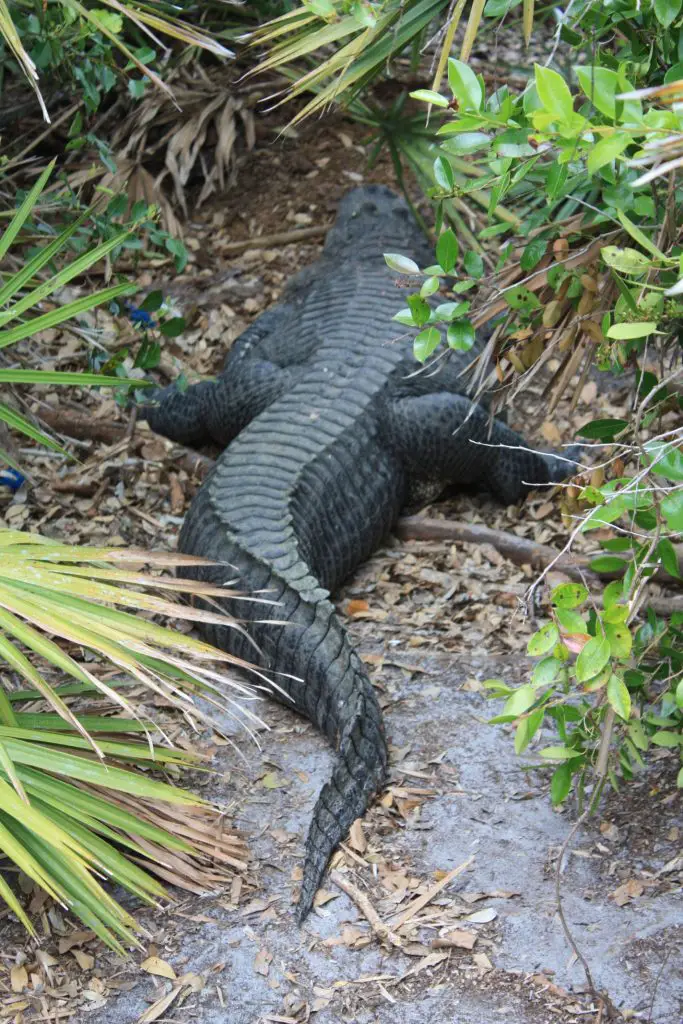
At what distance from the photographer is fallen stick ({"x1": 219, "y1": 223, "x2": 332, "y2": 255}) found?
4.98m

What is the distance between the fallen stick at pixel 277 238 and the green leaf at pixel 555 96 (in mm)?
3641

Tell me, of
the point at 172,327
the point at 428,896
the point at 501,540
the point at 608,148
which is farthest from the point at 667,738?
the point at 172,327

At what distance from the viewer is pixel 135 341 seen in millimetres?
4477

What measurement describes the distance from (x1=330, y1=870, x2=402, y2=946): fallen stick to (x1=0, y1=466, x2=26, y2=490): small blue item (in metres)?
1.84

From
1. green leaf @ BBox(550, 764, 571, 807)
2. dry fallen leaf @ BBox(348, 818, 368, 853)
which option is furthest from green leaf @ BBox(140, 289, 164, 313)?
green leaf @ BBox(550, 764, 571, 807)

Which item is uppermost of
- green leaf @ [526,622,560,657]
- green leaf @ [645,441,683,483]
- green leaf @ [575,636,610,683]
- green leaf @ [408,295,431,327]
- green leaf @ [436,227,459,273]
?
green leaf @ [436,227,459,273]

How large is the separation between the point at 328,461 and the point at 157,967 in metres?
1.84

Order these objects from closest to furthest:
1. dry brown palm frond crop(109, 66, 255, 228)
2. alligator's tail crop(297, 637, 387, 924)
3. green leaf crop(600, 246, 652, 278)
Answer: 1. green leaf crop(600, 246, 652, 278)
2. alligator's tail crop(297, 637, 387, 924)
3. dry brown palm frond crop(109, 66, 255, 228)

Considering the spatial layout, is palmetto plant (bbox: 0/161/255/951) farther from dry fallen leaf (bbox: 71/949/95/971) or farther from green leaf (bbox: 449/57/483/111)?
green leaf (bbox: 449/57/483/111)

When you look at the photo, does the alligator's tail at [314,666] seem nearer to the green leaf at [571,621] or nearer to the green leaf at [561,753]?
the green leaf at [561,753]

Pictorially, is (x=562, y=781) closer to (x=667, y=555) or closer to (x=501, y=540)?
(x=667, y=555)

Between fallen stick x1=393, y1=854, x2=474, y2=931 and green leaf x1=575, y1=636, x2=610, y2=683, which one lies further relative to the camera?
fallen stick x1=393, y1=854, x2=474, y2=931

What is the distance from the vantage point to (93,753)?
234 centimetres

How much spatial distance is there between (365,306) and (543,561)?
1335 millimetres
